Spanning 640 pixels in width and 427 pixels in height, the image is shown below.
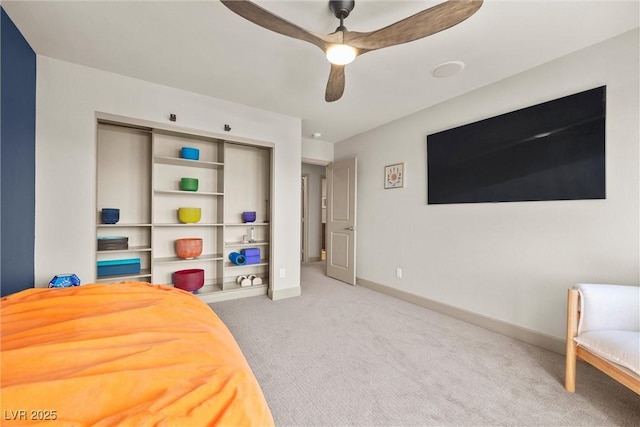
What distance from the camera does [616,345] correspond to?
1.40 metres

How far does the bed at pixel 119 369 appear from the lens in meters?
0.62

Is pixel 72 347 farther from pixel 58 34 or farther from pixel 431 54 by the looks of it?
pixel 431 54

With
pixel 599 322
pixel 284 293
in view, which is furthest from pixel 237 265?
pixel 599 322

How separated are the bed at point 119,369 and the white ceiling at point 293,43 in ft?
6.22

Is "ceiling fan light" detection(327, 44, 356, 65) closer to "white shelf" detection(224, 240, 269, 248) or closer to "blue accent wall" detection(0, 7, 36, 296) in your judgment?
"blue accent wall" detection(0, 7, 36, 296)

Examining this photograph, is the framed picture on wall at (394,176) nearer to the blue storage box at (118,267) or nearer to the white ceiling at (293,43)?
the white ceiling at (293,43)

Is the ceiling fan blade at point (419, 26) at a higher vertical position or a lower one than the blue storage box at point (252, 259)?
higher

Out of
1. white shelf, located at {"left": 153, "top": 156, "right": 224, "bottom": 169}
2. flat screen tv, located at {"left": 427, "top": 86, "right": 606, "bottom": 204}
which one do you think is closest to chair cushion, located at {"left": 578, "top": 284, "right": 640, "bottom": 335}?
flat screen tv, located at {"left": 427, "top": 86, "right": 606, "bottom": 204}

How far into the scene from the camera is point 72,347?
2.75 feet

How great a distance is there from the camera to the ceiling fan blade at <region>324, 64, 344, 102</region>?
73.2 inches

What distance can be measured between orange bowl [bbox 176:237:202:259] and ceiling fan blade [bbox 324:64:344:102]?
2.25 m

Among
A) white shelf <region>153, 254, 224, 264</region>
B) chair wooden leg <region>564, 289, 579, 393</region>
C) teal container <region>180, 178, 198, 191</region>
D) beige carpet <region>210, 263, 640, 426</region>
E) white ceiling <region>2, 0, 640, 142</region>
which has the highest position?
white ceiling <region>2, 0, 640, 142</region>

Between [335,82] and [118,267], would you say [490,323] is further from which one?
[118,267]

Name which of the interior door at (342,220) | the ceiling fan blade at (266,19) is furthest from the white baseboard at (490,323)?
the ceiling fan blade at (266,19)
